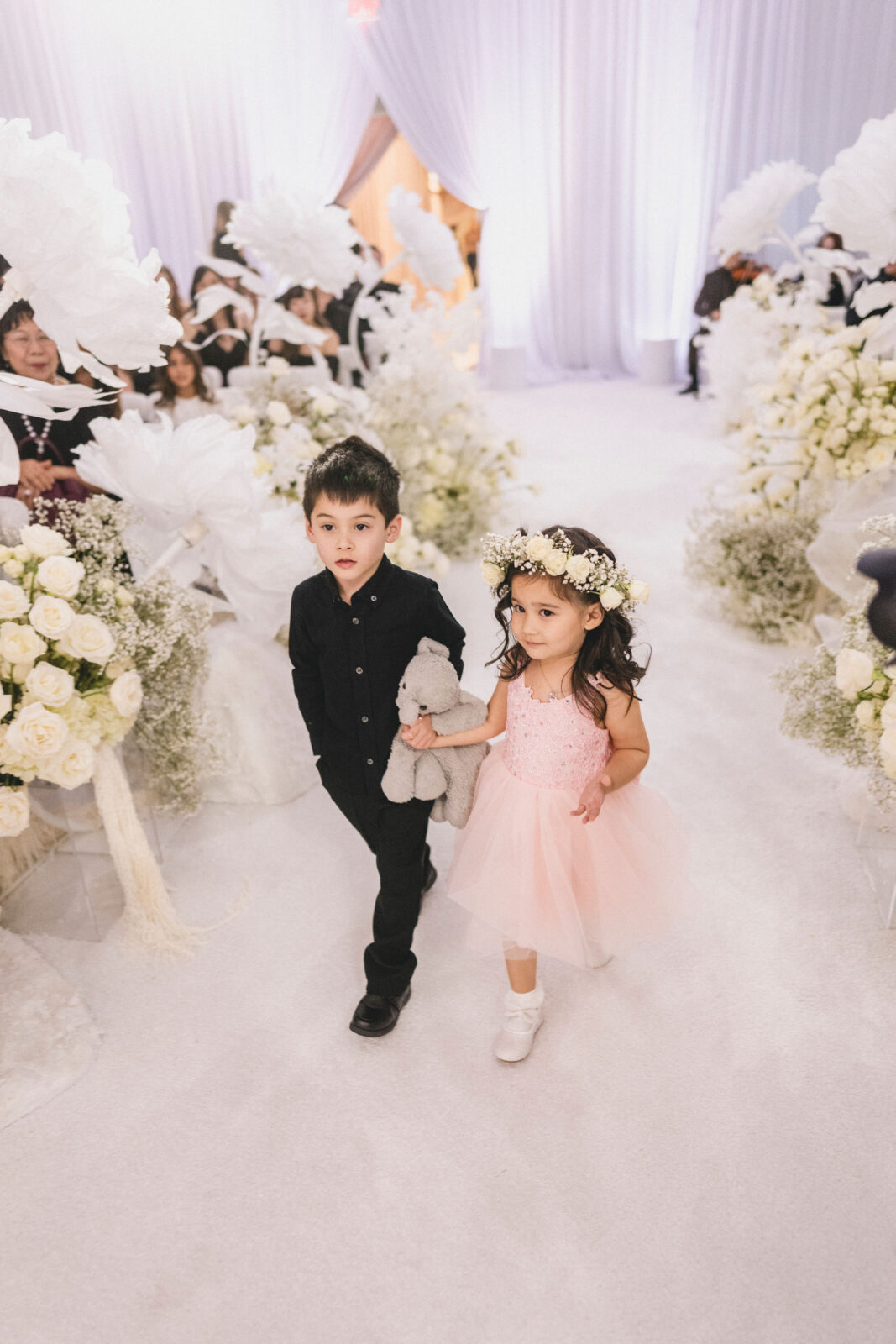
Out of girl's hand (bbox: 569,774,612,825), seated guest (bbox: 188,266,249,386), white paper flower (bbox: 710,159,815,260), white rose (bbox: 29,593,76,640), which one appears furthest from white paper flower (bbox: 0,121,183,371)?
white paper flower (bbox: 710,159,815,260)

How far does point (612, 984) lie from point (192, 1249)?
1024mm

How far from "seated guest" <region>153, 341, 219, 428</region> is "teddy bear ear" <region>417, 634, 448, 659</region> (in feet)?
9.53

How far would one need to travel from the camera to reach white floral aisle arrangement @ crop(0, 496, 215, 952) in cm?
196

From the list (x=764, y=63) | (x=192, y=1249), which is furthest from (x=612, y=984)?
(x=764, y=63)

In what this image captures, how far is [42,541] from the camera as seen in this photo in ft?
6.59

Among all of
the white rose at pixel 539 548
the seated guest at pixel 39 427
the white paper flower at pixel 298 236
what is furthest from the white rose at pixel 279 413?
the white rose at pixel 539 548

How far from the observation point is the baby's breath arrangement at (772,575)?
3.59 m

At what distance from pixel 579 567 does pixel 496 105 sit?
26.3ft

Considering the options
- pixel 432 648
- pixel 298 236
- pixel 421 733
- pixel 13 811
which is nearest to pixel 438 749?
pixel 421 733

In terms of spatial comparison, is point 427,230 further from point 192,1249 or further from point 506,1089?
point 192,1249

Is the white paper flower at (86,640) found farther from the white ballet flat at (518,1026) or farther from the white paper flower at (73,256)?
the white ballet flat at (518,1026)

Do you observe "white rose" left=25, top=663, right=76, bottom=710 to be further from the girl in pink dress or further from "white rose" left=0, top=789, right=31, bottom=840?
the girl in pink dress

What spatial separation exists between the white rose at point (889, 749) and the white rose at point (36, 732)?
1.71 metres

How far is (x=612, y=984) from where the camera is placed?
2.18 m
